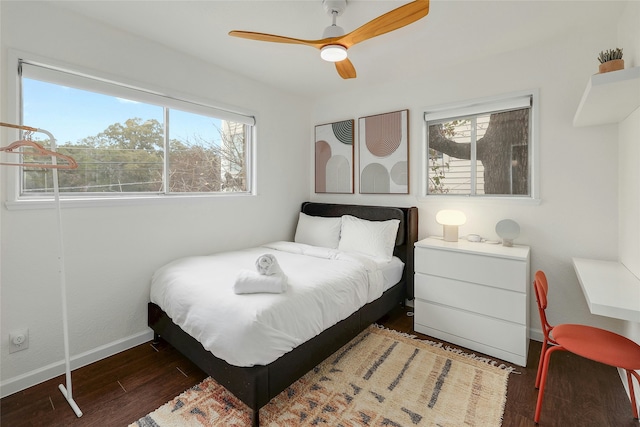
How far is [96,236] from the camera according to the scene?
7.02 feet

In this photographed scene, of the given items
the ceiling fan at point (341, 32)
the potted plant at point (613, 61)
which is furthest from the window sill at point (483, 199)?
the ceiling fan at point (341, 32)

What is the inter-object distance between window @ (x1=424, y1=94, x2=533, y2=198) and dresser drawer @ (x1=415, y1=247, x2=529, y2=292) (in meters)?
0.82

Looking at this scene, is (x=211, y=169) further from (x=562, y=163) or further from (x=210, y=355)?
(x=562, y=163)

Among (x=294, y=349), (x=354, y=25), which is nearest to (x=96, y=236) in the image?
(x=294, y=349)

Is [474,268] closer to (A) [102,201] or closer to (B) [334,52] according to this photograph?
(B) [334,52]

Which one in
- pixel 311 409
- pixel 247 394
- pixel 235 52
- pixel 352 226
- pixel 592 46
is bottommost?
pixel 311 409

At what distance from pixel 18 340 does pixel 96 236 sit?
29.6 inches

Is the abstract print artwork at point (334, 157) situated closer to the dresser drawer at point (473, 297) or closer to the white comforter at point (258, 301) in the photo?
the white comforter at point (258, 301)

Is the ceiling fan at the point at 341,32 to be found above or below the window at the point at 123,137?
above

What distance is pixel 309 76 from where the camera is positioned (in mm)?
3143

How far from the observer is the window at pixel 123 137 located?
2.01 metres

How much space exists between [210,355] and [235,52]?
8.00ft

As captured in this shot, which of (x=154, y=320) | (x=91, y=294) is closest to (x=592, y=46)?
(x=154, y=320)

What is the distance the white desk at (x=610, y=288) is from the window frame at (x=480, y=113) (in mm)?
666
